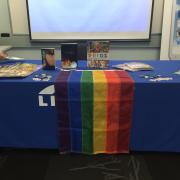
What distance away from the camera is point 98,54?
1.76 meters

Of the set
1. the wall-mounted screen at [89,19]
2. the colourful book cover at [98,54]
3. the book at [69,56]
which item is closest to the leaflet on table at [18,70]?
the book at [69,56]

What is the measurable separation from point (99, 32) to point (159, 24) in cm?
84

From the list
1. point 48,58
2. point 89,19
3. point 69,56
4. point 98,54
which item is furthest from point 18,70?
point 89,19

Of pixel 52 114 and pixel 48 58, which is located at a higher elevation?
pixel 48 58

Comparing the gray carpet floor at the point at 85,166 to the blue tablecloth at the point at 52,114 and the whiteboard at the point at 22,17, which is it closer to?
the blue tablecloth at the point at 52,114

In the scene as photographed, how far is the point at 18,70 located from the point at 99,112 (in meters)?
0.70

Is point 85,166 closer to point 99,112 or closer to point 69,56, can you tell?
point 99,112

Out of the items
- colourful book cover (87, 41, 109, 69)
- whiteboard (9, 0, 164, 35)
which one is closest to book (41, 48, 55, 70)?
colourful book cover (87, 41, 109, 69)

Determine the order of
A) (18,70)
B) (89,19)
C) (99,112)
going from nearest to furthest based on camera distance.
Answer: (99,112) → (18,70) → (89,19)

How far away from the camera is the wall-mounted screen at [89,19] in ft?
10.0

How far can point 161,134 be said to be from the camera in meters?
1.58

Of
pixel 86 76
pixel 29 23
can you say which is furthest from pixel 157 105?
pixel 29 23

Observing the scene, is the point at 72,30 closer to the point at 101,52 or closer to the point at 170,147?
the point at 101,52

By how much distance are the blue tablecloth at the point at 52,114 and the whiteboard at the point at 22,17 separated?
1676 mm
